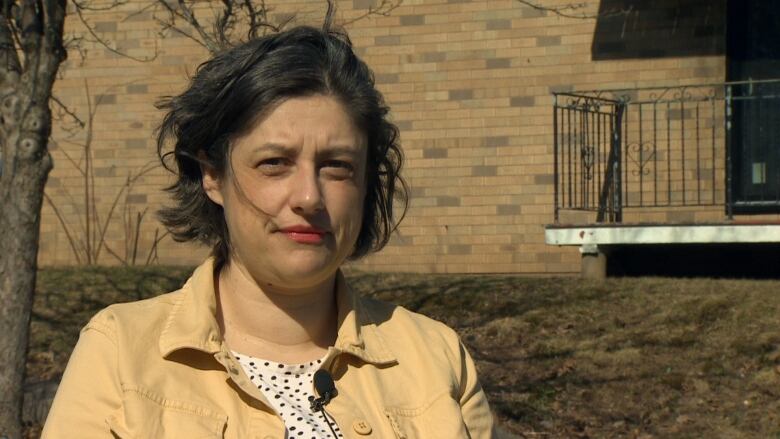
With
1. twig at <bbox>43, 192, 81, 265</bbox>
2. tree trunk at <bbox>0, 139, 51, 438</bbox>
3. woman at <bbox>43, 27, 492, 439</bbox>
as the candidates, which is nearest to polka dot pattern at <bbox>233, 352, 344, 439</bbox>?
woman at <bbox>43, 27, 492, 439</bbox>

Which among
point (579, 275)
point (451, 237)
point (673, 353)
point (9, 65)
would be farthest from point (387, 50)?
point (9, 65)

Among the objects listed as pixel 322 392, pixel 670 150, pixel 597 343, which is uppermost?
pixel 670 150

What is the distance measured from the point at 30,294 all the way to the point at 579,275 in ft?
19.3

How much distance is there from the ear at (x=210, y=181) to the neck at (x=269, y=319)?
0.17m

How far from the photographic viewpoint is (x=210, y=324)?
2.74 metres

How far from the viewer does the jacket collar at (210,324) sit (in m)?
2.66

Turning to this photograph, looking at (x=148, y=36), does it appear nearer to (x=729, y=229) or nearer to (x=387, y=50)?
(x=387, y=50)

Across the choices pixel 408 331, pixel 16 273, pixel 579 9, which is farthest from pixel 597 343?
pixel 408 331

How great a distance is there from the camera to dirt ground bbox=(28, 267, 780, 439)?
7070 mm

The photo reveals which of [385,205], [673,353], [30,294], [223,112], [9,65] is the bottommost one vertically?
[673,353]

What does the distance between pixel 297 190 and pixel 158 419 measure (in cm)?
56

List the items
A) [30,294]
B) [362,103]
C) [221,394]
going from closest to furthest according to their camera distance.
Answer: [221,394]
[362,103]
[30,294]

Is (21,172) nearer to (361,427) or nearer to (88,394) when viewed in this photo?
(88,394)

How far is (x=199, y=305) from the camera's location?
9.16ft
